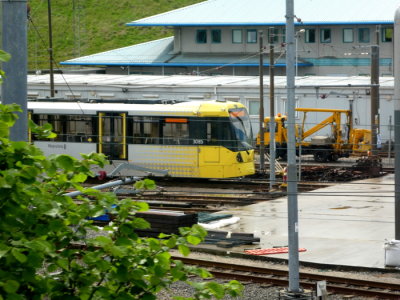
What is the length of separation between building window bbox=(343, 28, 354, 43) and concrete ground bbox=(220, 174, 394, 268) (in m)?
30.1

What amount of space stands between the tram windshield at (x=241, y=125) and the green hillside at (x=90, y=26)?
49463 millimetres

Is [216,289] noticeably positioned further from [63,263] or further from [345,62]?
[345,62]

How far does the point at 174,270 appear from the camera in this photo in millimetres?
5887

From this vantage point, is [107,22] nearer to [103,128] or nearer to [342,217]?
[103,128]

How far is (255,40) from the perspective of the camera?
2498 inches

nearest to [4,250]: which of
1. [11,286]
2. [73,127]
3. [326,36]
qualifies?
[11,286]

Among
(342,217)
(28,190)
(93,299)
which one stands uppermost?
(28,190)

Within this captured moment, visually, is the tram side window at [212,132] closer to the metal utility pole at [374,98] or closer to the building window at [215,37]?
the metal utility pole at [374,98]

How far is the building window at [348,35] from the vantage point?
60.5 m

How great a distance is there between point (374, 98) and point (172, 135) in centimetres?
1071

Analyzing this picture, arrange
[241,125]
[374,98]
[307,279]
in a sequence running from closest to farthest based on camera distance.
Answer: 1. [307,279]
2. [241,125]
3. [374,98]

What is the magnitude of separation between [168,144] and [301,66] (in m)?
30.7

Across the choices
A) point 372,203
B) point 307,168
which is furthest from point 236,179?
point 372,203

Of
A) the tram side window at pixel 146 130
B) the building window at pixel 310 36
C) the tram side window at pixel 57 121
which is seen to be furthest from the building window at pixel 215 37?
the tram side window at pixel 146 130
